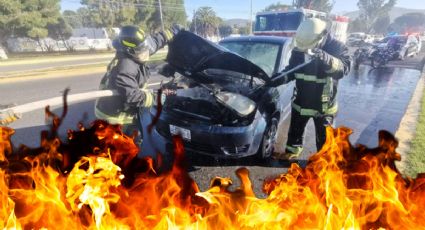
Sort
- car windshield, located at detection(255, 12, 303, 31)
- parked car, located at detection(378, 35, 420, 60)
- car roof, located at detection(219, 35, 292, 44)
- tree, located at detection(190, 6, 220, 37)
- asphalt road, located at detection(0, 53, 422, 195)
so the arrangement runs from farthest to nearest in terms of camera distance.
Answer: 1. parked car, located at detection(378, 35, 420, 60)
2. car windshield, located at detection(255, 12, 303, 31)
3. tree, located at detection(190, 6, 220, 37)
4. car roof, located at detection(219, 35, 292, 44)
5. asphalt road, located at detection(0, 53, 422, 195)

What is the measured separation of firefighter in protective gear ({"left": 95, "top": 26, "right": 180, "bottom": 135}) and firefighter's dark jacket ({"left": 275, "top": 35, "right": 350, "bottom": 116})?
1.83m

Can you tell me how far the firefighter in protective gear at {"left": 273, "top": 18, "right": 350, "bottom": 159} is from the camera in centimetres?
316

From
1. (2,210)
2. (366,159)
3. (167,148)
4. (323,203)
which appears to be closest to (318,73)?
(366,159)

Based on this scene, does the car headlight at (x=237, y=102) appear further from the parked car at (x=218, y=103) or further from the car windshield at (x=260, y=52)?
the car windshield at (x=260, y=52)

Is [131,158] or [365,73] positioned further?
[365,73]

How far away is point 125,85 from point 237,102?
1386mm

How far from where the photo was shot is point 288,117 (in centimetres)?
595

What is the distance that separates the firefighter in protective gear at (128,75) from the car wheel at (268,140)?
5.59ft

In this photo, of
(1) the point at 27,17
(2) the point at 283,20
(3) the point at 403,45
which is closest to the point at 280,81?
(2) the point at 283,20

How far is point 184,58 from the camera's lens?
3.70 meters

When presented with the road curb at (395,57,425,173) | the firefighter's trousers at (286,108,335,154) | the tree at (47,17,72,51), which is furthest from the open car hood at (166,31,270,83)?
the tree at (47,17,72,51)

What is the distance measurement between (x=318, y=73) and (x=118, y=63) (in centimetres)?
241

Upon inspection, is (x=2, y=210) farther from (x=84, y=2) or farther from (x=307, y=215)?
(x=84, y=2)

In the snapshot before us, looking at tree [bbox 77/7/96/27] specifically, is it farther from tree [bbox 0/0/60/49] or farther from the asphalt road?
tree [bbox 0/0/60/49]
